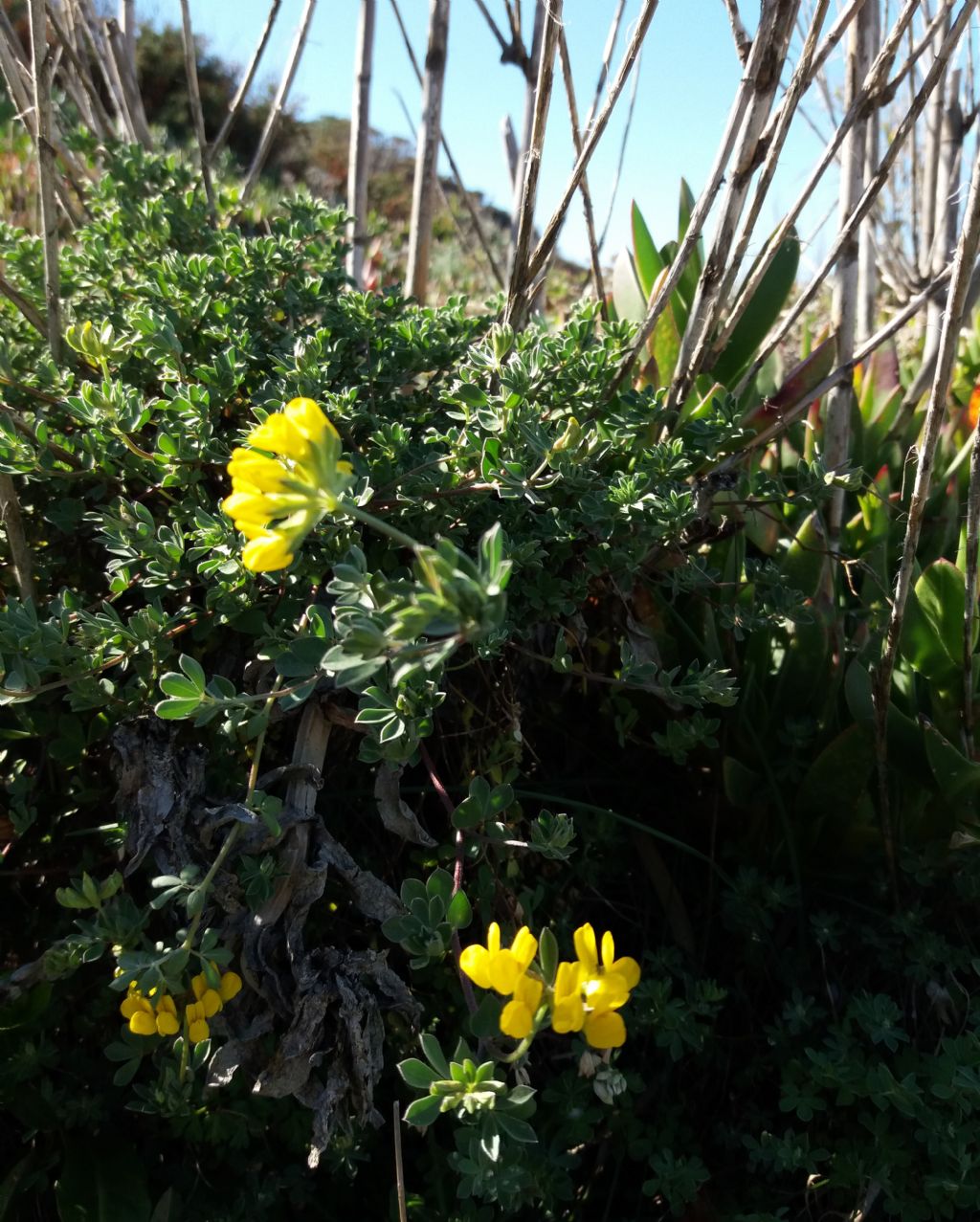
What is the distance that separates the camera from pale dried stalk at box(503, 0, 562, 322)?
44.5 inches

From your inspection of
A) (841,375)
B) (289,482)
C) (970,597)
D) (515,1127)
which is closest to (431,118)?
(841,375)

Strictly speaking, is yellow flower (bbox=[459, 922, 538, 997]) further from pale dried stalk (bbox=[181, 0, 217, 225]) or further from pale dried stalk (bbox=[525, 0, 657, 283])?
pale dried stalk (bbox=[181, 0, 217, 225])

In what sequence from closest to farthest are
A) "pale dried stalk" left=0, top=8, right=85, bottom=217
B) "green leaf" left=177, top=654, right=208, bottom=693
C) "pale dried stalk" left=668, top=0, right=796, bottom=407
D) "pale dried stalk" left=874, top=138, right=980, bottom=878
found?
"green leaf" left=177, top=654, right=208, bottom=693
"pale dried stalk" left=874, top=138, right=980, bottom=878
"pale dried stalk" left=668, top=0, right=796, bottom=407
"pale dried stalk" left=0, top=8, right=85, bottom=217

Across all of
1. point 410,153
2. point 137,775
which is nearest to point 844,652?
→ point 137,775

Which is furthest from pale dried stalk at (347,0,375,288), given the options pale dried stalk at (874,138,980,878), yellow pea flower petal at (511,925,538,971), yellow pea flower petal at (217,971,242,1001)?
yellow pea flower petal at (511,925,538,971)

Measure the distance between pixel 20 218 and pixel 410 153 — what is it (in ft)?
30.7

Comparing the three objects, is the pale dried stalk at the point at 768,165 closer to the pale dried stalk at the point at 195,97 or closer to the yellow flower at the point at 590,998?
the yellow flower at the point at 590,998

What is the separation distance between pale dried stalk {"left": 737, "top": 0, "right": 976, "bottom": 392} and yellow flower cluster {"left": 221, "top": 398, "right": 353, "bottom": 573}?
0.79 m

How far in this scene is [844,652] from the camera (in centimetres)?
138

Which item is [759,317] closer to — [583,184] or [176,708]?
[583,184]

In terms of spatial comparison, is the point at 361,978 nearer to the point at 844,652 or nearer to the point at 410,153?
the point at 844,652

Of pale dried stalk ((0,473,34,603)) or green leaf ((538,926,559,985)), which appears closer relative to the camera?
green leaf ((538,926,559,985))

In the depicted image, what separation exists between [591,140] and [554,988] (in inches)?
35.3

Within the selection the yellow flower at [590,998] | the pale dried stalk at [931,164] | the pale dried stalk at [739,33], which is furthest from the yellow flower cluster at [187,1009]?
the pale dried stalk at [931,164]
